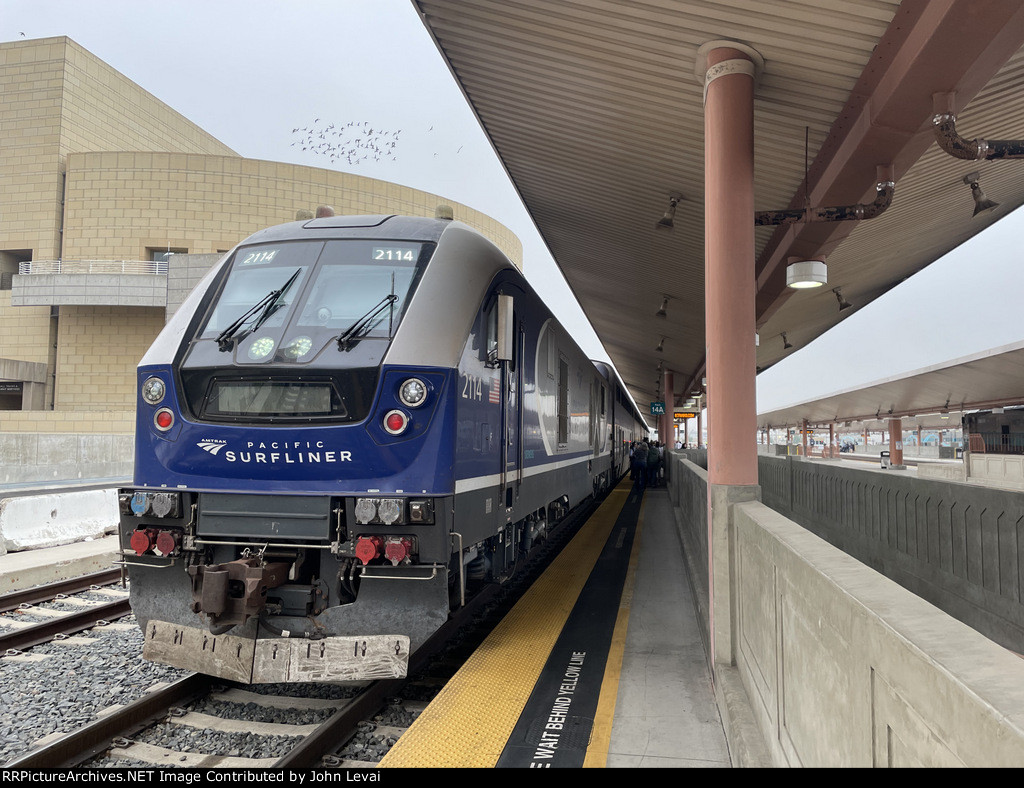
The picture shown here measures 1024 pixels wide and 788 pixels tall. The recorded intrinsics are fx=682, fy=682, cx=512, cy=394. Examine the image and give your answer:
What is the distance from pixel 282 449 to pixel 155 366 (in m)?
1.22

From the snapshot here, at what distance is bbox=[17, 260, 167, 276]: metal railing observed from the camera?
35.5 meters

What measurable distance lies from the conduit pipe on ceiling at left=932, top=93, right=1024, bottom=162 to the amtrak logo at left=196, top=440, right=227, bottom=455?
213 inches

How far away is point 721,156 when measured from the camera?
500 cm

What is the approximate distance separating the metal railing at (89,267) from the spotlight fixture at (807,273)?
35276 millimetres

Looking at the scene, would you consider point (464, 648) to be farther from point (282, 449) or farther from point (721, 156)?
point (721, 156)

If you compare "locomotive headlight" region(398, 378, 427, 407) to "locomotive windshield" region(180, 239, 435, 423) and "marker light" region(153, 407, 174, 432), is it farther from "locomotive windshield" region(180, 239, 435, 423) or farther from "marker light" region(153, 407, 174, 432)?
"marker light" region(153, 407, 174, 432)

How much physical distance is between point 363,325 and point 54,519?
877cm

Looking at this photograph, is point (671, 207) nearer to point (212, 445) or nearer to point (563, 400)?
point (563, 400)

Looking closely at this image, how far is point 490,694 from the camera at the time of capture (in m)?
4.49

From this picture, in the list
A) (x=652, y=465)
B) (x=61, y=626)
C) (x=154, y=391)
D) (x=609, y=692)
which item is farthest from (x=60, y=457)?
(x=609, y=692)

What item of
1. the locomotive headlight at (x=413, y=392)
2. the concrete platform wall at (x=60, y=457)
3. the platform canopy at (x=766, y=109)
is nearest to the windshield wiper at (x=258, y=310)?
the locomotive headlight at (x=413, y=392)

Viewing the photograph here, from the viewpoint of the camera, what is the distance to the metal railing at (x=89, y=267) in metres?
35.5

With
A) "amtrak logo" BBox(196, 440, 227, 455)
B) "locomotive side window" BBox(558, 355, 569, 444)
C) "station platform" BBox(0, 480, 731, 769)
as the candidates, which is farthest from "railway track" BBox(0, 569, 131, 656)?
"locomotive side window" BBox(558, 355, 569, 444)
